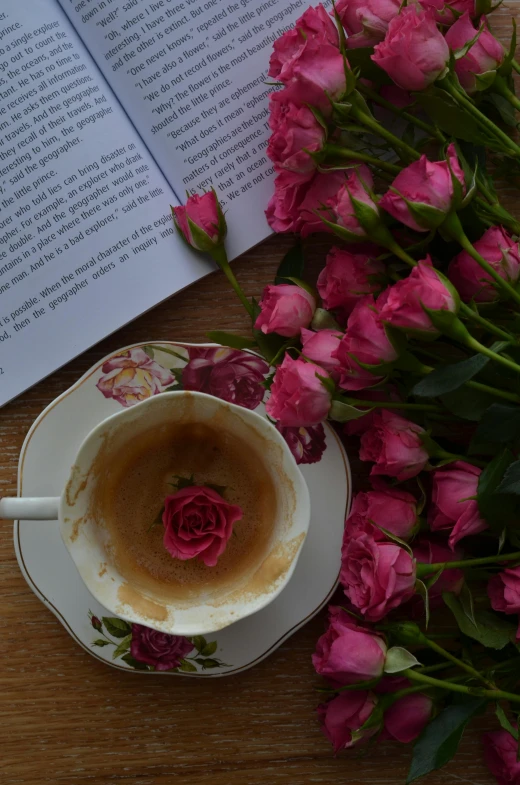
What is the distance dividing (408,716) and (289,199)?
16.4 inches

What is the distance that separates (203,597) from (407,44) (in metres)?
0.44

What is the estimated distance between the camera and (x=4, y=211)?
1.93 feet

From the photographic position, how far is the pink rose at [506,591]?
1.59 ft

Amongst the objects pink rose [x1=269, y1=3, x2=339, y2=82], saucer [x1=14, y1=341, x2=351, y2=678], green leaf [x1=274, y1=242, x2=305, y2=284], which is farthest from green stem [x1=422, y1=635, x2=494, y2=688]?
pink rose [x1=269, y1=3, x2=339, y2=82]

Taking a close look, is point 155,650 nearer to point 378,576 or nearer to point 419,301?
point 378,576

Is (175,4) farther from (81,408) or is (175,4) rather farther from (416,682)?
(416,682)

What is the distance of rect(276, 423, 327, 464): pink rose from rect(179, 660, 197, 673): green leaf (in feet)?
0.65

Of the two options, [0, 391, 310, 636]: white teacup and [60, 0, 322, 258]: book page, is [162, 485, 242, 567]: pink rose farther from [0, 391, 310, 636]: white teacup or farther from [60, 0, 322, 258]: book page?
[60, 0, 322, 258]: book page

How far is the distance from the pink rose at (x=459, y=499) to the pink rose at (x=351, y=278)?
148 mm

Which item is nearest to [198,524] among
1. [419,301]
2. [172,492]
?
[172,492]

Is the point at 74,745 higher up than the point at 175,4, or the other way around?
the point at 175,4

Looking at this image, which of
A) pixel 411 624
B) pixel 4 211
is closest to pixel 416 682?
pixel 411 624

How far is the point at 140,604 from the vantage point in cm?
54

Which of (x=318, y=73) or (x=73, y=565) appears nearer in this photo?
(x=318, y=73)
